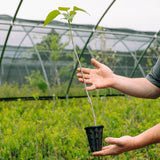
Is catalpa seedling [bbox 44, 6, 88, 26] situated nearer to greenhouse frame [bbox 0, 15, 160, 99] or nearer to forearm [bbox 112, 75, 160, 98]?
forearm [bbox 112, 75, 160, 98]

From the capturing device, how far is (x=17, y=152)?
2.39 metres

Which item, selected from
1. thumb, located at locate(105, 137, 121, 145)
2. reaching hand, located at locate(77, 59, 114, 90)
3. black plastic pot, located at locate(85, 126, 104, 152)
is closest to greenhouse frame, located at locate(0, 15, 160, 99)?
reaching hand, located at locate(77, 59, 114, 90)

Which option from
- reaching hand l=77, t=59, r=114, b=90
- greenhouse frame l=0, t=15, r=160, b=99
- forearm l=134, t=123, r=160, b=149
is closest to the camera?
forearm l=134, t=123, r=160, b=149

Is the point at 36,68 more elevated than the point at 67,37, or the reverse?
the point at 67,37

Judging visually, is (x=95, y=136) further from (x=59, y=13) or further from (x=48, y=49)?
(x=48, y=49)

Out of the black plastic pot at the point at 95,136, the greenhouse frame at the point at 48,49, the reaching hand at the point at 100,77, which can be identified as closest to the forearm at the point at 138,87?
the reaching hand at the point at 100,77

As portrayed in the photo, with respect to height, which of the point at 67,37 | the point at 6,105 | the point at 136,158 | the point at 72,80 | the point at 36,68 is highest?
the point at 67,37

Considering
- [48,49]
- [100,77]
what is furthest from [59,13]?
[48,49]

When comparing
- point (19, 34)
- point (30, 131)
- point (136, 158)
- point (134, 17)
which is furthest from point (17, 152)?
point (134, 17)

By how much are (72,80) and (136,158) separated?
3.47 metres

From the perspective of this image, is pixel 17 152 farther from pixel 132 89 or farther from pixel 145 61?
pixel 145 61

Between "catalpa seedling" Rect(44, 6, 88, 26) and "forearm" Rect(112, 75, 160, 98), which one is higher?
"catalpa seedling" Rect(44, 6, 88, 26)

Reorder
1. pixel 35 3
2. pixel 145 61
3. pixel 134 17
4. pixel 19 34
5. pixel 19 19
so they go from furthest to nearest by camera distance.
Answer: pixel 145 61, pixel 134 17, pixel 19 34, pixel 19 19, pixel 35 3

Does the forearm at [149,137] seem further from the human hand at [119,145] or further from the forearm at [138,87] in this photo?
the forearm at [138,87]
